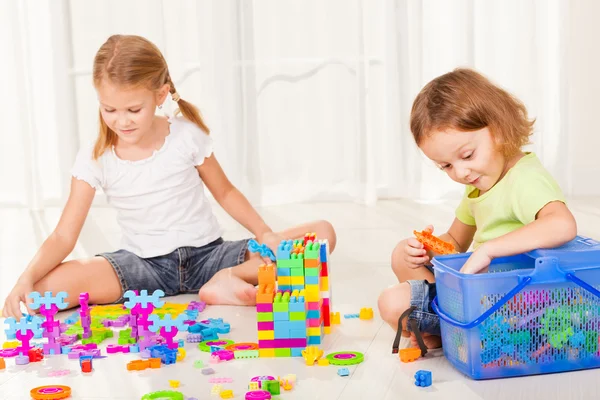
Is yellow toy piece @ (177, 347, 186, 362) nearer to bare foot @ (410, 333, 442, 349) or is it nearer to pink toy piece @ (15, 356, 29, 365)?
pink toy piece @ (15, 356, 29, 365)

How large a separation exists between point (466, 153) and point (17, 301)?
0.86 meters

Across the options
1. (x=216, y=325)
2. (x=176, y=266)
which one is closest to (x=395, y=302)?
(x=216, y=325)

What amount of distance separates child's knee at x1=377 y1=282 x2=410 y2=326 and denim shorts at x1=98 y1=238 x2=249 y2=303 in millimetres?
465

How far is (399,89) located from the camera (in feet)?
9.52

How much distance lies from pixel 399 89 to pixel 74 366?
1803mm

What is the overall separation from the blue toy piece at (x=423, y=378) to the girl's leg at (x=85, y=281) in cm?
75

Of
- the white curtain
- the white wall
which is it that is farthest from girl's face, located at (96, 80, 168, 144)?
the white wall

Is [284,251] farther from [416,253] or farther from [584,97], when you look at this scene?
[584,97]

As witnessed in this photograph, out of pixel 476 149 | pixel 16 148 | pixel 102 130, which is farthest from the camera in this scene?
pixel 16 148

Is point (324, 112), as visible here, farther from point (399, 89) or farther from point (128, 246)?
point (128, 246)

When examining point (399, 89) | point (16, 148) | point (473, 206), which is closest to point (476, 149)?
point (473, 206)

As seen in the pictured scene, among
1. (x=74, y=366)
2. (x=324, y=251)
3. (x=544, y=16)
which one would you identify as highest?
(x=544, y=16)

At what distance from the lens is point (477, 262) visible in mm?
1257

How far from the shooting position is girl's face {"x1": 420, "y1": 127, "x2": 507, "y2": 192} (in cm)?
132
